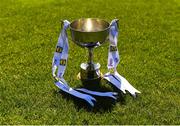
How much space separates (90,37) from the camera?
4418 mm

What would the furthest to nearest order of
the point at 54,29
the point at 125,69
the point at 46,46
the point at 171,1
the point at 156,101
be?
the point at 171,1
the point at 54,29
the point at 46,46
the point at 125,69
the point at 156,101

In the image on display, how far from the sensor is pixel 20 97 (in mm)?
4445

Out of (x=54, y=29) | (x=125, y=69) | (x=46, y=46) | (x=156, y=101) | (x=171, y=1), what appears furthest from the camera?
(x=171, y=1)

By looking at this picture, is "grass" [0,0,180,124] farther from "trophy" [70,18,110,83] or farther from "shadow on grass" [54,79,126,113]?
"trophy" [70,18,110,83]

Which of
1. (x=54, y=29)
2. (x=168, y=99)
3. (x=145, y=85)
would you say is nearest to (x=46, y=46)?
(x=54, y=29)

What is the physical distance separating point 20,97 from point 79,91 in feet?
2.15

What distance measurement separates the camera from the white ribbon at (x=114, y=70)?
14.9 ft

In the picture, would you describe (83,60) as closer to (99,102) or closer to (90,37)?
(90,37)

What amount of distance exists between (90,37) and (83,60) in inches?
43.5

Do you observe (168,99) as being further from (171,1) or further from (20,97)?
(171,1)

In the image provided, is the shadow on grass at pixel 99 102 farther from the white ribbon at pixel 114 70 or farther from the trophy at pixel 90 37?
the trophy at pixel 90 37

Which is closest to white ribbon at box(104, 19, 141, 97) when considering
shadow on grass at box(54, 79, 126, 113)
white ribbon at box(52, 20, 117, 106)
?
shadow on grass at box(54, 79, 126, 113)

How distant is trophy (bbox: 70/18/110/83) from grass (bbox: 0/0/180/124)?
21 cm

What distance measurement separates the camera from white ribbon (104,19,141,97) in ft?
14.9
